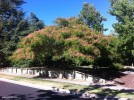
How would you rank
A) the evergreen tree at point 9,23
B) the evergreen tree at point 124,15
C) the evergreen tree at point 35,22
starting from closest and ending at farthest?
the evergreen tree at point 124,15
the evergreen tree at point 9,23
the evergreen tree at point 35,22

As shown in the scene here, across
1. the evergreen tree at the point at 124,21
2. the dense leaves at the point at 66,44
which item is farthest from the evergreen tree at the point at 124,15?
the dense leaves at the point at 66,44

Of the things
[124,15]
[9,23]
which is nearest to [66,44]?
[124,15]

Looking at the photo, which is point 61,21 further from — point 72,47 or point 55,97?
point 55,97

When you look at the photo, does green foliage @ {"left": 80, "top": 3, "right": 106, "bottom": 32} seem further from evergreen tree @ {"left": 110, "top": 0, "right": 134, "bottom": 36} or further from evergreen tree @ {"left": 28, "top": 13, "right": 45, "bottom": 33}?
evergreen tree @ {"left": 110, "top": 0, "right": 134, "bottom": 36}

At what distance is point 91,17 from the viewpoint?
48906 mm

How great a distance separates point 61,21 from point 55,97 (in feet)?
42.5

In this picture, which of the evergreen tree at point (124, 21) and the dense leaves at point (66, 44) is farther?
the evergreen tree at point (124, 21)

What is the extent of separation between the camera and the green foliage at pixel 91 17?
160ft

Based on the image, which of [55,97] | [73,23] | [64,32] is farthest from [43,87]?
[73,23]

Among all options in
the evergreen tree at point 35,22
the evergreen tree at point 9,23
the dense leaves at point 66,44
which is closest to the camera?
the dense leaves at point 66,44

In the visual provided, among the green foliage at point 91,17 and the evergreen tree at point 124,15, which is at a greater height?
the green foliage at point 91,17

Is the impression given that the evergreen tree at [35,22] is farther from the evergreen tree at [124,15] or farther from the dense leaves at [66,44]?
the dense leaves at [66,44]

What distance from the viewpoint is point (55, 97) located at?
1405 centimetres

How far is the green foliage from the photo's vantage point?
1924 inches
